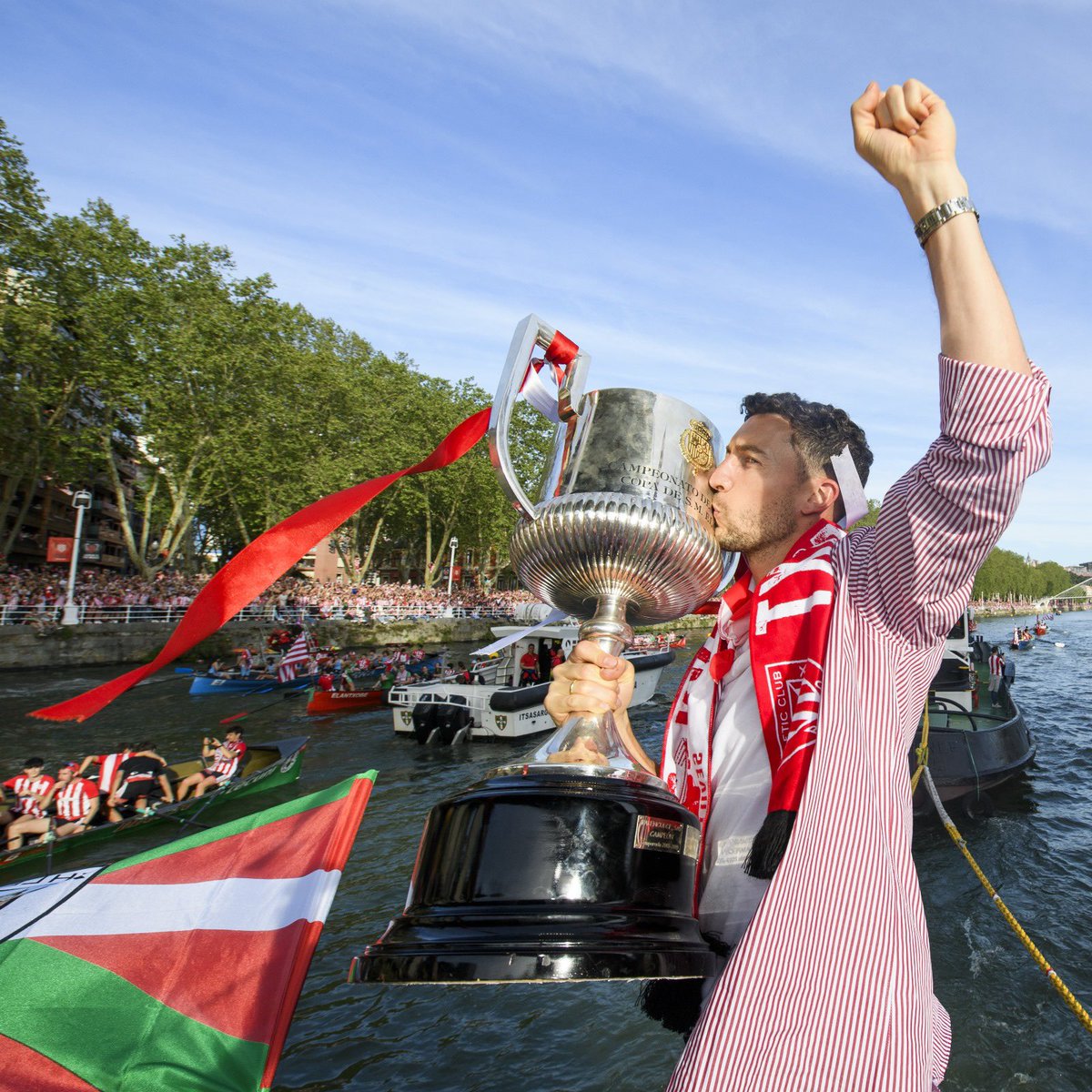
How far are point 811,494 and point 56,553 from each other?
3571cm

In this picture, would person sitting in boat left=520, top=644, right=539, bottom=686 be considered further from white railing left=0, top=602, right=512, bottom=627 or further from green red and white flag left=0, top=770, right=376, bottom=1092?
green red and white flag left=0, top=770, right=376, bottom=1092

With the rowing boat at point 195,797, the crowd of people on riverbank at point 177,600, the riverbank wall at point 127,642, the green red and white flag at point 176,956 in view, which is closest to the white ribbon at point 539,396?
the green red and white flag at point 176,956

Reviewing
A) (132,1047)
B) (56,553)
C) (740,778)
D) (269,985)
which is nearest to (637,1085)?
(269,985)

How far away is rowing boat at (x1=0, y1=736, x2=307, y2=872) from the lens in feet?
31.3

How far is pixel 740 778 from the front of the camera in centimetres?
172

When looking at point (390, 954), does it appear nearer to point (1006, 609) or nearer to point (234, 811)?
point (234, 811)

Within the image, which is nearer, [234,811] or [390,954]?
[390,954]

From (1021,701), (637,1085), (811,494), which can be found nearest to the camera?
(811,494)

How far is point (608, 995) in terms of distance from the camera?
7.15 metres

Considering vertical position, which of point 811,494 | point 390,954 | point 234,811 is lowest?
point 234,811

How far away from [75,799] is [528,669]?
13181 millimetres

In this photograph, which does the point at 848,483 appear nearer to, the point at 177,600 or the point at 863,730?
the point at 863,730

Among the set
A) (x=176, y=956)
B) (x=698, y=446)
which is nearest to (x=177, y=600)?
(x=176, y=956)

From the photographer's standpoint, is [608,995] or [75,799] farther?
[75,799]
